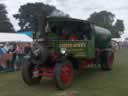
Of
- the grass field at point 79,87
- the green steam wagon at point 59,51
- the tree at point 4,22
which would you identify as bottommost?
the grass field at point 79,87

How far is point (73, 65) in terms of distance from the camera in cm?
1027

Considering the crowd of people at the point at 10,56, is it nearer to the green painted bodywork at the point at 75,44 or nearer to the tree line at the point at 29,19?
the green painted bodywork at the point at 75,44

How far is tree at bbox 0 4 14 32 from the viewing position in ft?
191

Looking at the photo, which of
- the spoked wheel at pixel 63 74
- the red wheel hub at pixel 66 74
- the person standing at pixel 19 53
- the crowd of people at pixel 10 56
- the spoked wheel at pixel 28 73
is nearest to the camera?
the spoked wheel at pixel 63 74

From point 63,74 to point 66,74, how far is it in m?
0.17

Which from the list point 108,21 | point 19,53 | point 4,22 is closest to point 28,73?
point 19,53

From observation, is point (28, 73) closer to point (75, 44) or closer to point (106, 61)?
point (75, 44)

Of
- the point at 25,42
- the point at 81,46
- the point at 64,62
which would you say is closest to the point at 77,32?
the point at 81,46

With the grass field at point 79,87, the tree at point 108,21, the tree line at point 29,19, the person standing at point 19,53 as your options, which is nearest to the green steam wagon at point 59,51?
the grass field at point 79,87

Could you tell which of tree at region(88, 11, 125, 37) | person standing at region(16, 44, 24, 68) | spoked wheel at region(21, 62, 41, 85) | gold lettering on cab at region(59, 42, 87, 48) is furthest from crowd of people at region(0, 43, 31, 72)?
tree at region(88, 11, 125, 37)

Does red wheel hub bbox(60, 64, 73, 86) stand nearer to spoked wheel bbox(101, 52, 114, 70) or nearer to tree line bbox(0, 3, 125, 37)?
spoked wheel bbox(101, 52, 114, 70)

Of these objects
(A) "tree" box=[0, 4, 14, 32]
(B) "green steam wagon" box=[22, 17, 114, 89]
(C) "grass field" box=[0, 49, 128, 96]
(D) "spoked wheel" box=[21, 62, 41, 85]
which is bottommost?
(C) "grass field" box=[0, 49, 128, 96]

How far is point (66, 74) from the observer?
919cm

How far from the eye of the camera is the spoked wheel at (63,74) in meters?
8.80
